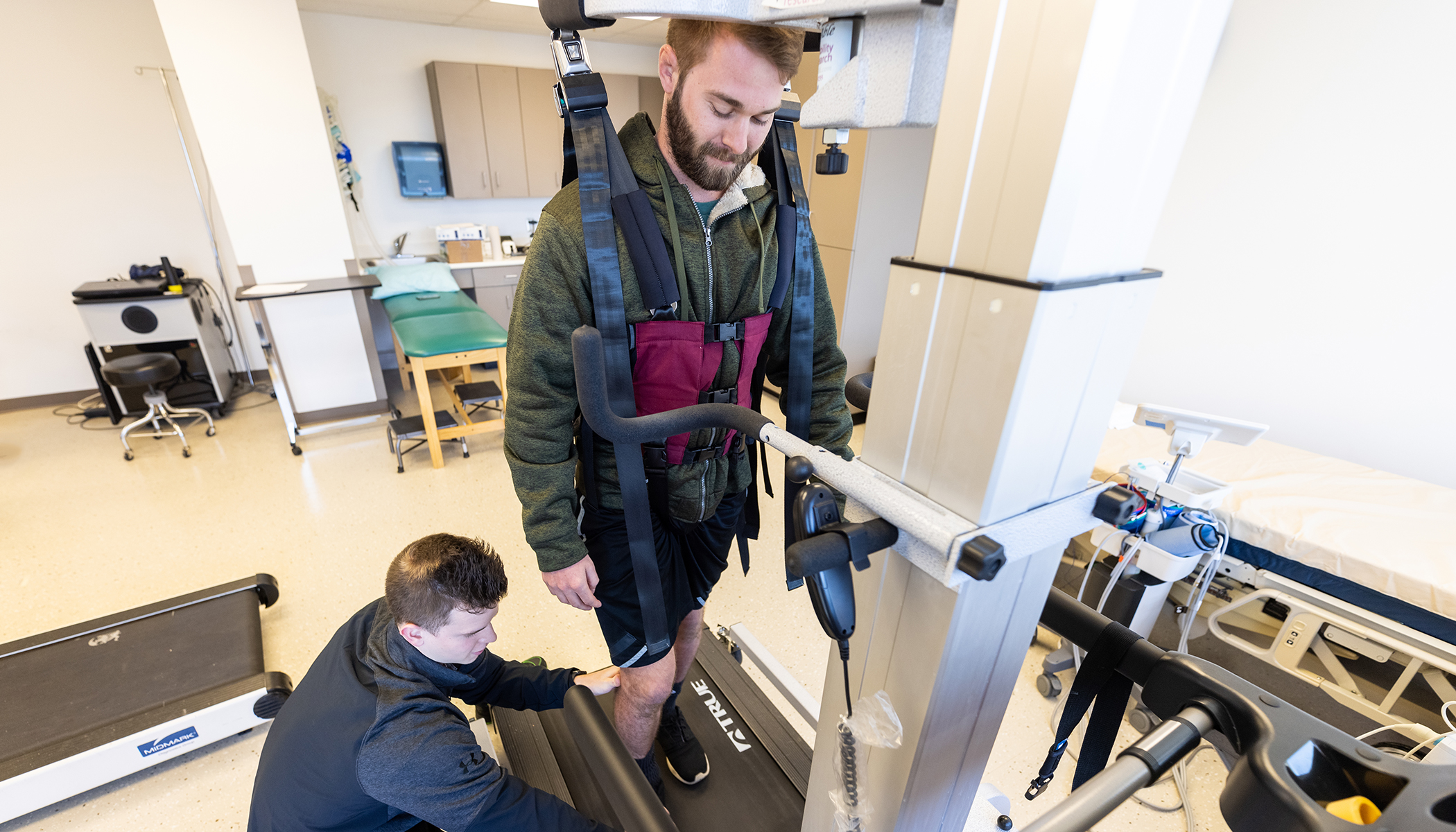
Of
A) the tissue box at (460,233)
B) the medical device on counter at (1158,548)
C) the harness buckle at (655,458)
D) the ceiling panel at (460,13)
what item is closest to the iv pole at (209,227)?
the ceiling panel at (460,13)

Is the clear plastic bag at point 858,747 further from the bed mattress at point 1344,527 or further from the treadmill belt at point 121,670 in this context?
the treadmill belt at point 121,670

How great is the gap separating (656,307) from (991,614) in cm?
72

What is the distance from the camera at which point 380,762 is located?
1.03m

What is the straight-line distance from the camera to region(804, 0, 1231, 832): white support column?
377 mm

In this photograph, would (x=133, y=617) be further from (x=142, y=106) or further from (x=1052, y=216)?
(x=142, y=106)

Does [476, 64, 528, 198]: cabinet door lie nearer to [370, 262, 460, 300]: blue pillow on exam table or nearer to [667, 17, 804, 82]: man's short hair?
[370, 262, 460, 300]: blue pillow on exam table

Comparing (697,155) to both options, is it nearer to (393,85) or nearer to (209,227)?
(209,227)

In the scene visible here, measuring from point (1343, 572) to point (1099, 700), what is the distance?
5.24ft

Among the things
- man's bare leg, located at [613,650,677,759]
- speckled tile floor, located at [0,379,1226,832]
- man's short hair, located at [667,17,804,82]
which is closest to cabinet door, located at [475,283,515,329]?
speckled tile floor, located at [0,379,1226,832]

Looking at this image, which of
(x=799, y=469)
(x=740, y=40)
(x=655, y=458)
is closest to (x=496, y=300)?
(x=655, y=458)

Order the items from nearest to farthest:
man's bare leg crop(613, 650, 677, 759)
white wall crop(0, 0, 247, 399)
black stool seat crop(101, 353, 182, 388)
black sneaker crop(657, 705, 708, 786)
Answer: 1. man's bare leg crop(613, 650, 677, 759)
2. black sneaker crop(657, 705, 708, 786)
3. black stool seat crop(101, 353, 182, 388)
4. white wall crop(0, 0, 247, 399)

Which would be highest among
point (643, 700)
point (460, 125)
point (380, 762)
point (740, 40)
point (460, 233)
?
point (460, 125)

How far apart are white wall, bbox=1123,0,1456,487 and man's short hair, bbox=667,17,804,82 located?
8.37 ft

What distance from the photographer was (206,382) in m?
Answer: 4.09
